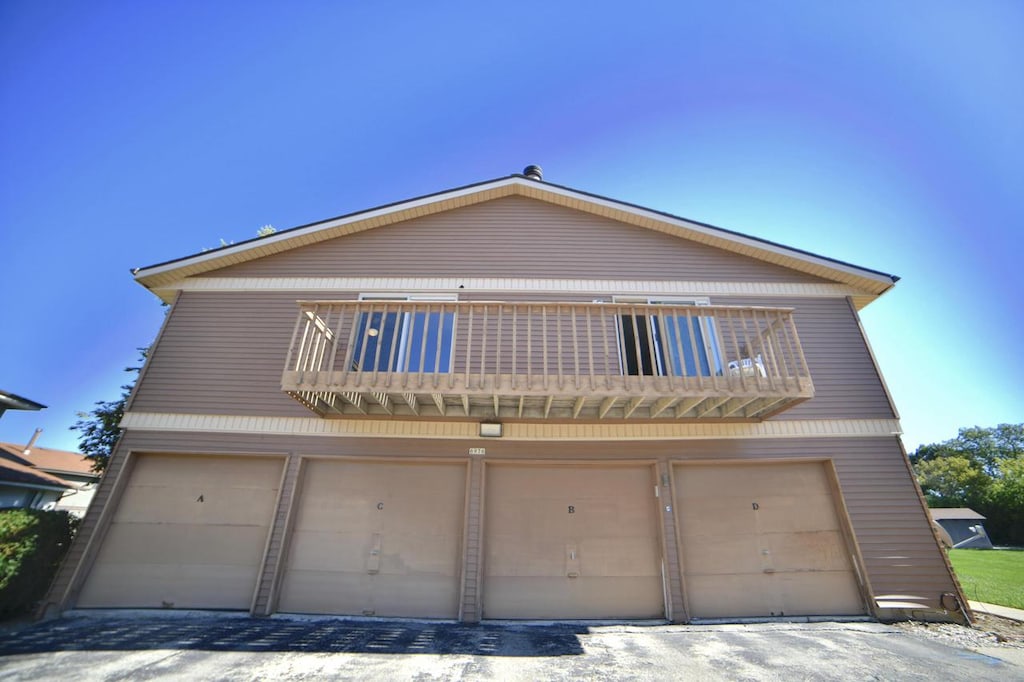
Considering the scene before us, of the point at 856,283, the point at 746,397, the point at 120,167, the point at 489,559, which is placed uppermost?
the point at 120,167

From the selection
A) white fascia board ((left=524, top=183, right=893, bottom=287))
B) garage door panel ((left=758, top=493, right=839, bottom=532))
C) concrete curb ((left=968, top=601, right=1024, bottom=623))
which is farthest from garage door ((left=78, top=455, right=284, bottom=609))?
concrete curb ((left=968, top=601, right=1024, bottom=623))

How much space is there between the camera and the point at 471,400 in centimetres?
579

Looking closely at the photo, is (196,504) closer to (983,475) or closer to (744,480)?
(744,480)

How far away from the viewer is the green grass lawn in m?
7.16

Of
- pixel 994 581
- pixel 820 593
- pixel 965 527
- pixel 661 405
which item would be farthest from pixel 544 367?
pixel 965 527

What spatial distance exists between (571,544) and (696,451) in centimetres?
256

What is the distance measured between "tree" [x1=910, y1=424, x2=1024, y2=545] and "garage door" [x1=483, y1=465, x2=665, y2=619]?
32.8 metres

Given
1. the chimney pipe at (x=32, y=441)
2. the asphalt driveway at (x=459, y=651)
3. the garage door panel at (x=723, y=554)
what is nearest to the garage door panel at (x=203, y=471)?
the asphalt driveway at (x=459, y=651)

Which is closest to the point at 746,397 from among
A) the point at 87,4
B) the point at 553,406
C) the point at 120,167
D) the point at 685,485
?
the point at 685,485

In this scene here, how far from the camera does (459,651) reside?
437 centimetres

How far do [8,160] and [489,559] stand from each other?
1340 cm

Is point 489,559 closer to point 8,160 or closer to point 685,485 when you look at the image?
point 685,485

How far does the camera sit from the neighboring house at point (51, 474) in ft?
35.0

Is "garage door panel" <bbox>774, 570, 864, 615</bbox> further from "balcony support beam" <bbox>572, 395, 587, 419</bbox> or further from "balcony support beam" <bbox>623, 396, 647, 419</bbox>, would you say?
"balcony support beam" <bbox>572, 395, 587, 419</bbox>
